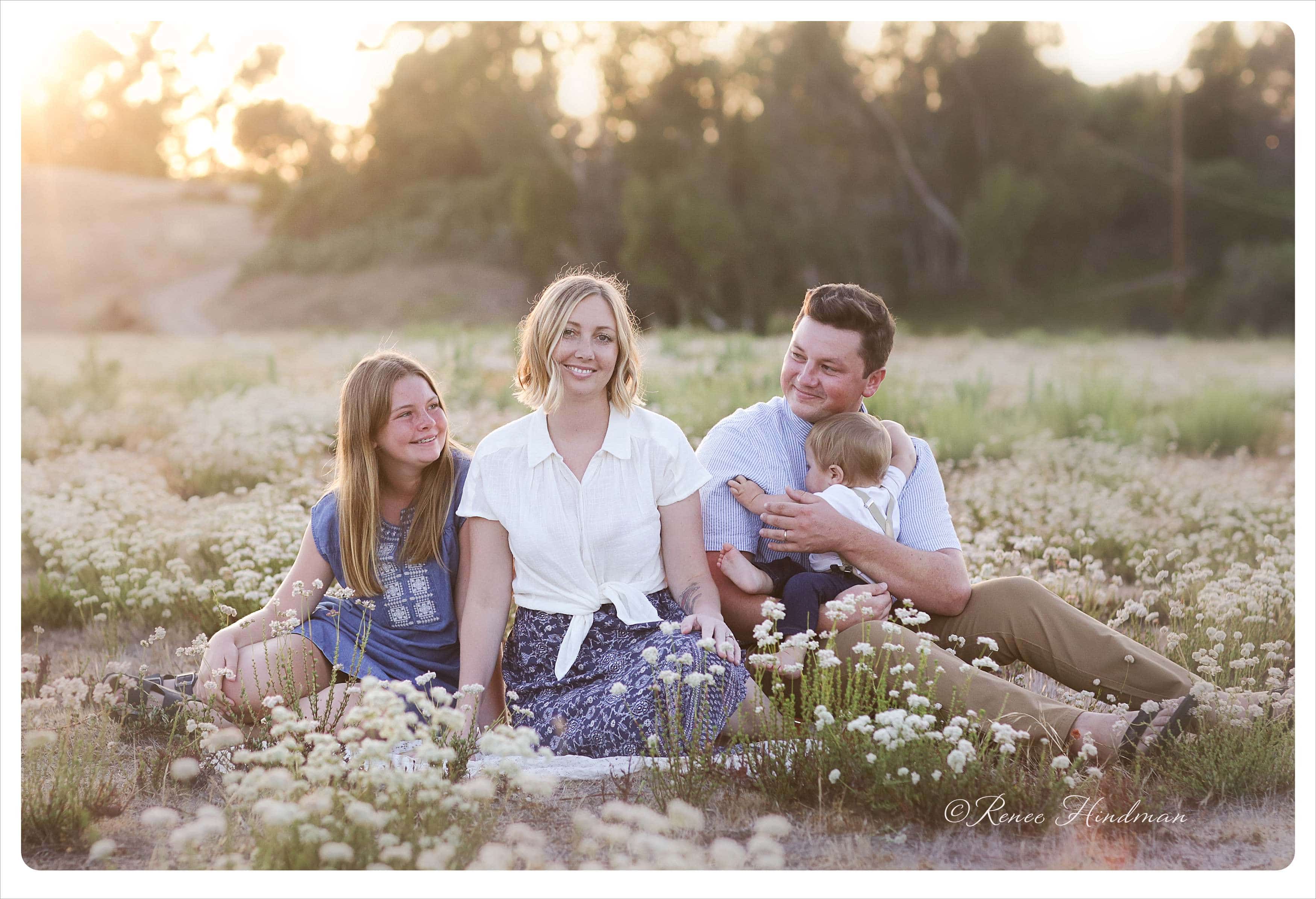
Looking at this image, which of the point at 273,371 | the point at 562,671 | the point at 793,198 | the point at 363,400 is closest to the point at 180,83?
the point at 273,371

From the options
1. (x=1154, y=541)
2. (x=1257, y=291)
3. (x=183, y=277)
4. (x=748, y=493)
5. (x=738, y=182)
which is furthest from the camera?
(x=183, y=277)

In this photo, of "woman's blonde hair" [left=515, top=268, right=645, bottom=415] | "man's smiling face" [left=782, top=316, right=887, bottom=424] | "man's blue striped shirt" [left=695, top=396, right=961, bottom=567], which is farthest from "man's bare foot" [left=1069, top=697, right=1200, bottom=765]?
"woman's blonde hair" [left=515, top=268, right=645, bottom=415]

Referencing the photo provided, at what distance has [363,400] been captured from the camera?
12.3ft

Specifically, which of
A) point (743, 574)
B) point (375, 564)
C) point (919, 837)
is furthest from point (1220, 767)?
point (375, 564)

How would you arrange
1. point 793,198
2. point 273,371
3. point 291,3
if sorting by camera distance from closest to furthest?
1. point 291,3
2. point 273,371
3. point 793,198

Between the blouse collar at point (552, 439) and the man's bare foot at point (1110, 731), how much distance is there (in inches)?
65.4

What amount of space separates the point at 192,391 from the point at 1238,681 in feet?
31.2

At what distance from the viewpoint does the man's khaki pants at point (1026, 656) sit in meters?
3.30

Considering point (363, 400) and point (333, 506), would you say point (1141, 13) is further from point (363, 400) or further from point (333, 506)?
point (333, 506)

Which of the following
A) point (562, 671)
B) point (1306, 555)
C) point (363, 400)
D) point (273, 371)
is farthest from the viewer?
point (273, 371)

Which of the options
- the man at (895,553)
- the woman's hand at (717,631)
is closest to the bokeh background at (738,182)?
the man at (895,553)

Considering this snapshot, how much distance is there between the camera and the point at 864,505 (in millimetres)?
3697

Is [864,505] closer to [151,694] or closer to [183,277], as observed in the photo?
[151,694]

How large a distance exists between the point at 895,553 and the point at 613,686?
1124 millimetres
